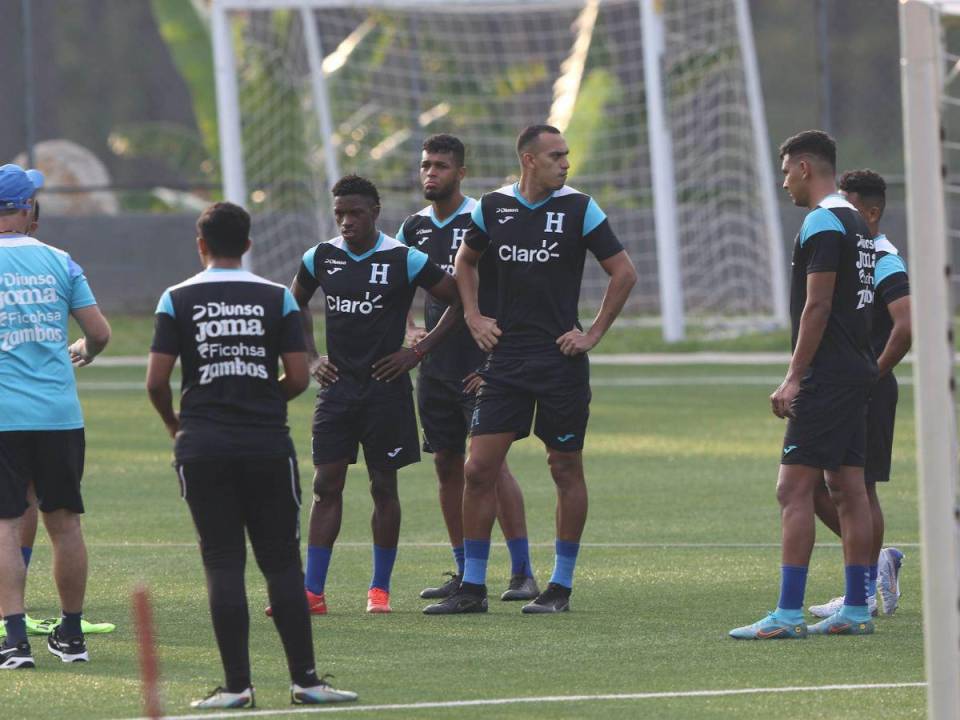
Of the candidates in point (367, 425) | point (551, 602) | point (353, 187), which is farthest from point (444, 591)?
point (353, 187)

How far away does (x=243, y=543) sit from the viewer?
6.82 meters

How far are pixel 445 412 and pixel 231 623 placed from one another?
3.15m

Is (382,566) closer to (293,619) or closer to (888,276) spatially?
(293,619)

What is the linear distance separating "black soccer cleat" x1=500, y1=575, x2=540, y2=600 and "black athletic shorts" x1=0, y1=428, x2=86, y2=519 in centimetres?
248

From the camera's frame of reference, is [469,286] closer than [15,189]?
No

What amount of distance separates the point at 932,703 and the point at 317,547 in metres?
3.97

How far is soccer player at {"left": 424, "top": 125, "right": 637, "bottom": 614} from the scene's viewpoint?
349 inches

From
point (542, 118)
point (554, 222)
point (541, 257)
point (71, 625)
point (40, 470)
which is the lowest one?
point (71, 625)

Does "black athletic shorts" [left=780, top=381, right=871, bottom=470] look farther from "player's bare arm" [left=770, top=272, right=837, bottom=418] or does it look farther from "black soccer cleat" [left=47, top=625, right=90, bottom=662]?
"black soccer cleat" [left=47, top=625, right=90, bottom=662]

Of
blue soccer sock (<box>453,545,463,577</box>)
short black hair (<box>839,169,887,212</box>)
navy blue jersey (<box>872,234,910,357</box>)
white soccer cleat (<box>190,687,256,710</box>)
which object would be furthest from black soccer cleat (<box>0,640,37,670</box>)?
short black hair (<box>839,169,887,212</box>)

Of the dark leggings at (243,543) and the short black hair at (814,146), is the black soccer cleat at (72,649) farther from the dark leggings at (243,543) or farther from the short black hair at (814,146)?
the short black hair at (814,146)

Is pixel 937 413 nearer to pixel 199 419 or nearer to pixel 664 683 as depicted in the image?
pixel 664 683

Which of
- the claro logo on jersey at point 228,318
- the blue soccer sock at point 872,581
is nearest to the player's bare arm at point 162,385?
the claro logo on jersey at point 228,318

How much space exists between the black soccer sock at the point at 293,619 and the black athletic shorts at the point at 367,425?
7.37 feet
